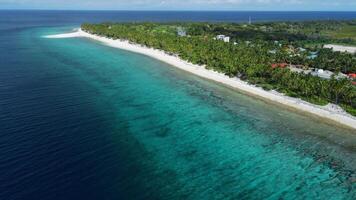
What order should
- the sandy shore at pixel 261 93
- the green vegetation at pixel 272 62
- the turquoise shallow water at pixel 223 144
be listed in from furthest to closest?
the green vegetation at pixel 272 62 → the sandy shore at pixel 261 93 → the turquoise shallow water at pixel 223 144

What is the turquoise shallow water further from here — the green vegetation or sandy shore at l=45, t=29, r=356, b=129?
the green vegetation

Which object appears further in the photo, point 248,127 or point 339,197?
point 248,127

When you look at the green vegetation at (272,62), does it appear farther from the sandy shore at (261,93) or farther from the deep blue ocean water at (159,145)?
the deep blue ocean water at (159,145)

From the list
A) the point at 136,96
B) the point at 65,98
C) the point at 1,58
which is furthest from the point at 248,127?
the point at 1,58

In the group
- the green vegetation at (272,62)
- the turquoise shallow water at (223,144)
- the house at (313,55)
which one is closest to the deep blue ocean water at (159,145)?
the turquoise shallow water at (223,144)

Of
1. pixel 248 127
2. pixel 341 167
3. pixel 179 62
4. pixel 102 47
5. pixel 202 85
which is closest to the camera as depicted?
pixel 341 167

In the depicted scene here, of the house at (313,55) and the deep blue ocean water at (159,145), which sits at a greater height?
the house at (313,55)

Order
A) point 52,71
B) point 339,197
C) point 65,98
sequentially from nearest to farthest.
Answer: point 339,197
point 65,98
point 52,71

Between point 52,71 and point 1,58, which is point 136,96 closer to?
point 52,71

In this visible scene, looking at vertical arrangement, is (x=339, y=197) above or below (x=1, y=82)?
below
